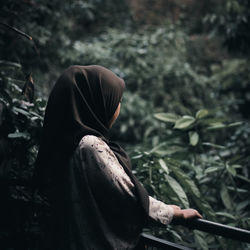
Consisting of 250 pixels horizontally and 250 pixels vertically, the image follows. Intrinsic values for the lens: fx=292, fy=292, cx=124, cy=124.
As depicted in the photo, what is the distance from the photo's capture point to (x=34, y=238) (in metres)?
1.68

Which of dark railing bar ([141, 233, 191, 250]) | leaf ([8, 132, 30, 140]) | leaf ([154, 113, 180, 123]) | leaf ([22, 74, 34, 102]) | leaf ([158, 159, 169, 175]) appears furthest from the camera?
leaf ([154, 113, 180, 123])

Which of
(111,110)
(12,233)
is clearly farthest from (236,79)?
(12,233)

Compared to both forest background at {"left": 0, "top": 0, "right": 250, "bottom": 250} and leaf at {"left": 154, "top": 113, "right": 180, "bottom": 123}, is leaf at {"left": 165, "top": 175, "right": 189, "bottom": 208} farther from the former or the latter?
leaf at {"left": 154, "top": 113, "right": 180, "bottom": 123}

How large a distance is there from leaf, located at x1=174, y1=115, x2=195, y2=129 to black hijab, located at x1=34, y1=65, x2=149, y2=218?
3.11ft

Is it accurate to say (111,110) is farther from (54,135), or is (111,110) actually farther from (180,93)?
(180,93)

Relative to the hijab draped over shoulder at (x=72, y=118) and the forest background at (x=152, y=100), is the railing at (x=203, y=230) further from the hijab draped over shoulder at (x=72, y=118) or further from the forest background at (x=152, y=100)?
the forest background at (x=152, y=100)

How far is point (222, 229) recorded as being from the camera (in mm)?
1163

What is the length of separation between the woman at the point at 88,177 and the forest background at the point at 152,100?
313 mm

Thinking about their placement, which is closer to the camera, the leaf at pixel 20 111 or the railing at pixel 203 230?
the railing at pixel 203 230

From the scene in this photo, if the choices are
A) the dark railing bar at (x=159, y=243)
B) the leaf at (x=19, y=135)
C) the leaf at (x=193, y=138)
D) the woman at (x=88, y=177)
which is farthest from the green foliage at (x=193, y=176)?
the leaf at (x=19, y=135)

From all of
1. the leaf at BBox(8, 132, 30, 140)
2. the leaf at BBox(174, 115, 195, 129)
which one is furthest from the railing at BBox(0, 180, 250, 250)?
the leaf at BBox(174, 115, 195, 129)

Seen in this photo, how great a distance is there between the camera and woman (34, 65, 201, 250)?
1264 mm

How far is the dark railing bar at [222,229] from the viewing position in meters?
1.12

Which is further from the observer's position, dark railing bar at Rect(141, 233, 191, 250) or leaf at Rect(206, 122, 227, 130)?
leaf at Rect(206, 122, 227, 130)
